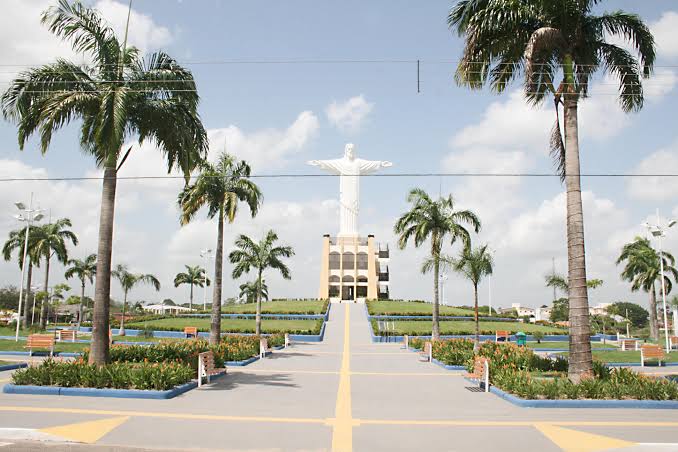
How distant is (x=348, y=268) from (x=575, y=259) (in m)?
56.7

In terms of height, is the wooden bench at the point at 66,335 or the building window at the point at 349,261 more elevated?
the building window at the point at 349,261

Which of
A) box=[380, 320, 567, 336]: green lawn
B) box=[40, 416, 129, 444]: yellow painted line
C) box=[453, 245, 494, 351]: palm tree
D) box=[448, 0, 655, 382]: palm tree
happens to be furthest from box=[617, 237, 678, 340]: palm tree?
box=[40, 416, 129, 444]: yellow painted line

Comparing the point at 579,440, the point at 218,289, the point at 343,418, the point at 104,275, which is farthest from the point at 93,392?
the point at 218,289

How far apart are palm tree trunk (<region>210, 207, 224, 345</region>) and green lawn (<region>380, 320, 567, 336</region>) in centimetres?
1543

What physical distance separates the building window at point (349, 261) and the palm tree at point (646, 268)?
33212 millimetres

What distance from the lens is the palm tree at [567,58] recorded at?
42.5 feet

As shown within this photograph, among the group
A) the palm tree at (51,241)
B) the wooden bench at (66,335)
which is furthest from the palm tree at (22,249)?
the wooden bench at (66,335)

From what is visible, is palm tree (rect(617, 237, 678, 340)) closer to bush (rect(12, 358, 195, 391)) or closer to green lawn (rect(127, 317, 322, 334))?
green lawn (rect(127, 317, 322, 334))

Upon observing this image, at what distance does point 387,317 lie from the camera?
1750 inches

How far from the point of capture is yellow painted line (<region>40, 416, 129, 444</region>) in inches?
320

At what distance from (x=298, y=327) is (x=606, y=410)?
29.0m

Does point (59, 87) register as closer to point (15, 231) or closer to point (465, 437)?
point (465, 437)

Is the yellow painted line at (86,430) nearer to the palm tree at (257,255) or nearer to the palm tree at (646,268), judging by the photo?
the palm tree at (257,255)

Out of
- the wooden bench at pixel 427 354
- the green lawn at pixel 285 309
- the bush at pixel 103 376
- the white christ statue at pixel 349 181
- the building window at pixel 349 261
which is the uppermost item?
the white christ statue at pixel 349 181
